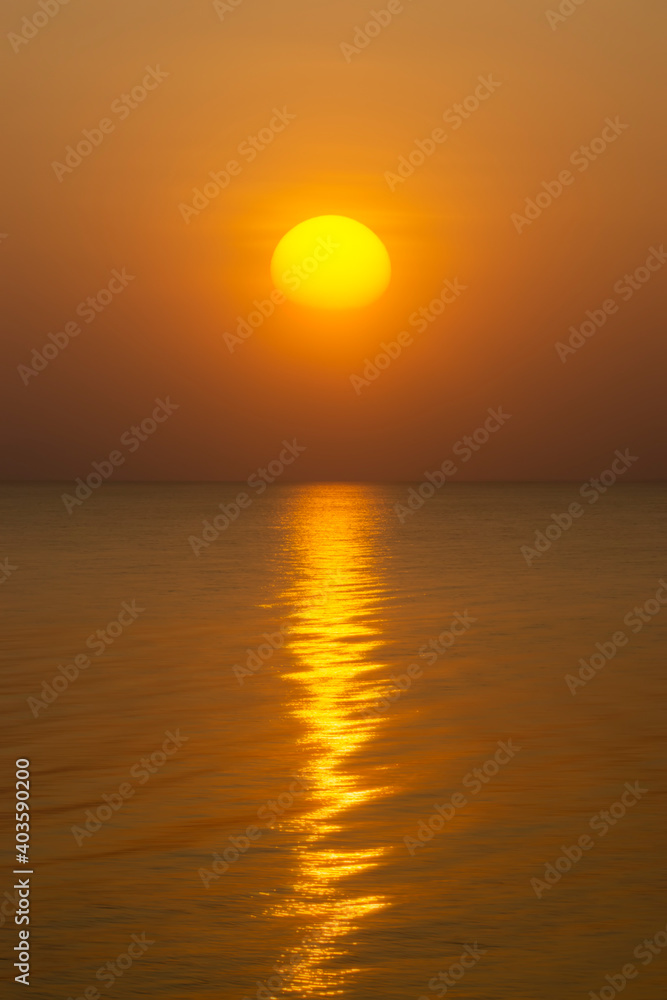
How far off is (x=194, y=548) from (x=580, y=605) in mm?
23790

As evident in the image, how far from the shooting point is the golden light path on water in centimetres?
676

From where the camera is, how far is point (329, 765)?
11.2 meters

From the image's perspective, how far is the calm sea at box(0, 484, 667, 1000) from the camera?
265 inches

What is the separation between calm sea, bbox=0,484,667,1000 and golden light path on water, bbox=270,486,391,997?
0.09ft

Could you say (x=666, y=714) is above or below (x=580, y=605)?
below

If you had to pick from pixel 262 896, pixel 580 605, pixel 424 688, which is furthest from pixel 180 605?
pixel 262 896

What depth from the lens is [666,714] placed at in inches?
539

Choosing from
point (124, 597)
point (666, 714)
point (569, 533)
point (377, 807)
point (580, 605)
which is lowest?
point (124, 597)

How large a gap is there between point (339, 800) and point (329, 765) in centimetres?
128

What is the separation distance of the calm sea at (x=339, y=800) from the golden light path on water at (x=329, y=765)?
27mm

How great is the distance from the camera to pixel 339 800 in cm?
990

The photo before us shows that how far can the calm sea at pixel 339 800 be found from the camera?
22.1ft

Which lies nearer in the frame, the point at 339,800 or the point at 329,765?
the point at 339,800

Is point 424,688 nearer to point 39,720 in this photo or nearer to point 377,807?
point 39,720
